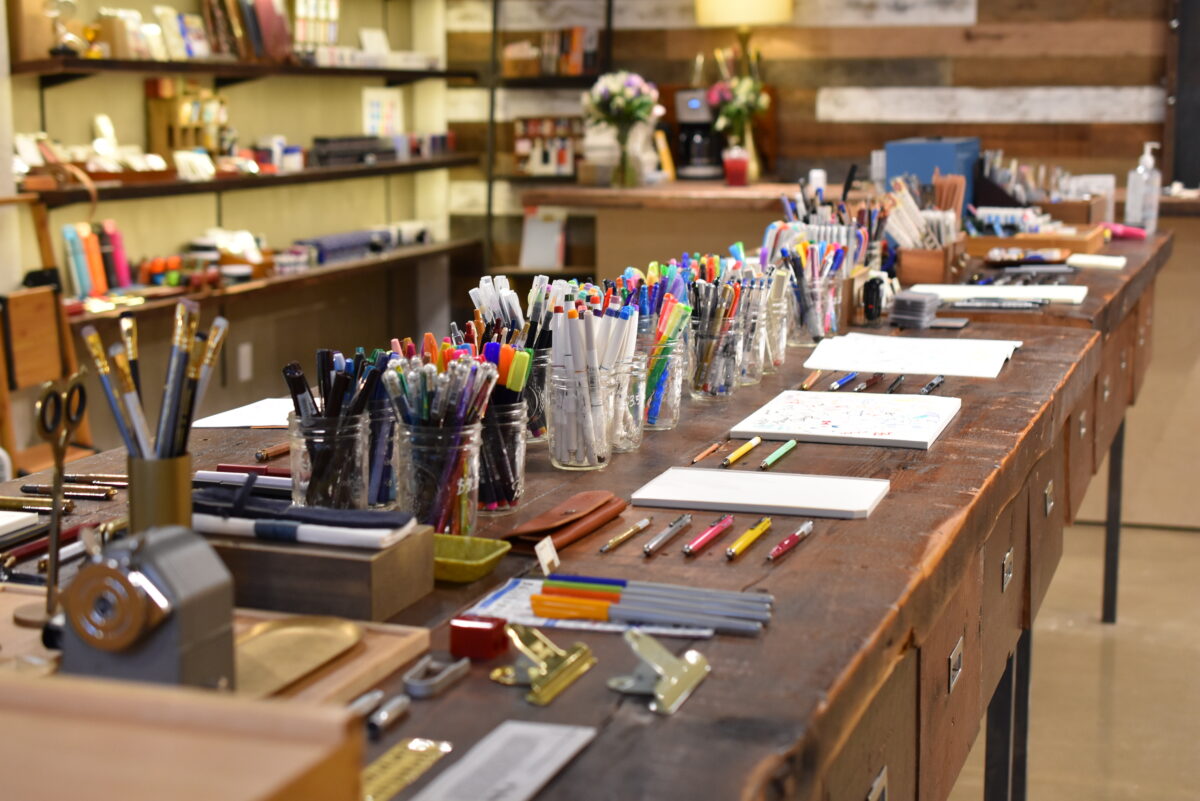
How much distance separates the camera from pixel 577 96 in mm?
7781

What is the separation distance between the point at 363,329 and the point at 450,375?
20.4 feet

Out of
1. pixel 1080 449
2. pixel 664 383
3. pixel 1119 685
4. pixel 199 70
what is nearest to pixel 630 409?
pixel 664 383

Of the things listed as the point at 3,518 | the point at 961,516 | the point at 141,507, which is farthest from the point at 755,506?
the point at 3,518

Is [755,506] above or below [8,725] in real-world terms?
below

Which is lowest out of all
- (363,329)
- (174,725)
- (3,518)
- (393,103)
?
(363,329)

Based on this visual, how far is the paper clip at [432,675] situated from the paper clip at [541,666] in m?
0.03

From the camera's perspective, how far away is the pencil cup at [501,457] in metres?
1.71

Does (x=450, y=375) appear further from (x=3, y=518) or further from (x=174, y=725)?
(x=174, y=725)

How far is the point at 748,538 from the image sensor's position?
1597 millimetres

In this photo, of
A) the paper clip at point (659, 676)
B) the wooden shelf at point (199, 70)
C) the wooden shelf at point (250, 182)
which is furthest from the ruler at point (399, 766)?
the wooden shelf at point (199, 70)

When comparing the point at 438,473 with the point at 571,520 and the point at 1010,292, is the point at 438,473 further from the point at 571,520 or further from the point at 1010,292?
the point at 1010,292

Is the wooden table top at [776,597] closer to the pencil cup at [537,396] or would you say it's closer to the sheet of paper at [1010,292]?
the pencil cup at [537,396]

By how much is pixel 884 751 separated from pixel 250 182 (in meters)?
4.90

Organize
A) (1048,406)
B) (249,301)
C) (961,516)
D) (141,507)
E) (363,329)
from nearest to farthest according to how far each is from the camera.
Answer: (141,507), (961,516), (1048,406), (249,301), (363,329)
